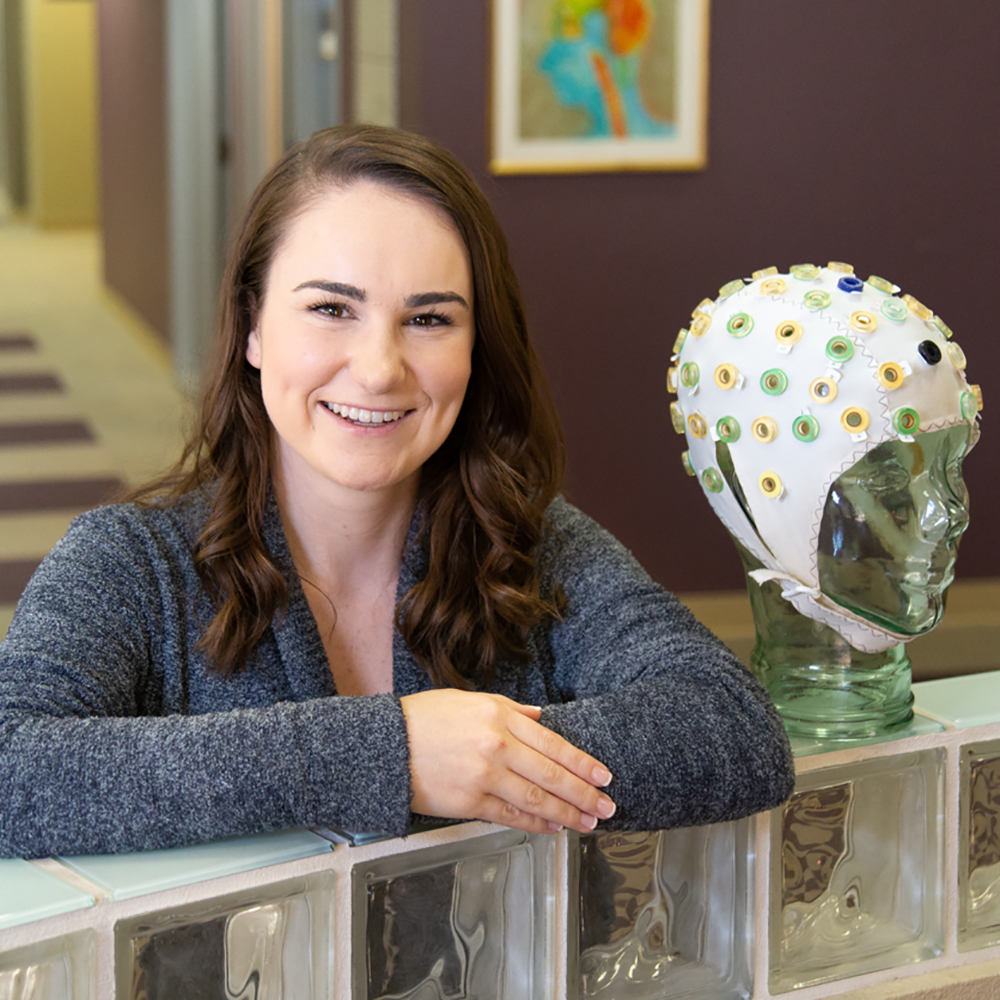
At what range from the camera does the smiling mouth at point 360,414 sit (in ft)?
4.38

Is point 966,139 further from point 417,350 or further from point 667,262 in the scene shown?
point 417,350

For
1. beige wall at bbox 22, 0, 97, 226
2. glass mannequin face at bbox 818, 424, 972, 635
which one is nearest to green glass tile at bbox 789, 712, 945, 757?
glass mannequin face at bbox 818, 424, 972, 635

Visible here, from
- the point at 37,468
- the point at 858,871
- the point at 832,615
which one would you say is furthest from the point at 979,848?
the point at 37,468

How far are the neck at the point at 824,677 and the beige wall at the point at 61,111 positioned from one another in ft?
39.0

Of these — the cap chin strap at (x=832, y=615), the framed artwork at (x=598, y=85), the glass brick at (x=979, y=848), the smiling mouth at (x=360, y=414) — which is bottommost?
the glass brick at (x=979, y=848)

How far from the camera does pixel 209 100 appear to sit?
594cm

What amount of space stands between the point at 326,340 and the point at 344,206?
132 millimetres

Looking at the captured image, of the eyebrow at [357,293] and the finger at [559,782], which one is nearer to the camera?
the finger at [559,782]

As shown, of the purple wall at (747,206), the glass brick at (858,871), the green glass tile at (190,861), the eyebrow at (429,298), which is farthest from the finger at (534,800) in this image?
the purple wall at (747,206)

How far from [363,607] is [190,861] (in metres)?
0.50

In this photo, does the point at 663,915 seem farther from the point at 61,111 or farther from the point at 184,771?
the point at 61,111

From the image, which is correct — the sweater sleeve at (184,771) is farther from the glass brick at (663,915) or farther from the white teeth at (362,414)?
the white teeth at (362,414)

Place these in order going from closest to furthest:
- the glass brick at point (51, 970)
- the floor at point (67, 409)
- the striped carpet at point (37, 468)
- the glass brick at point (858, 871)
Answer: the glass brick at point (51, 970) → the glass brick at point (858, 871) → the striped carpet at point (37, 468) → the floor at point (67, 409)

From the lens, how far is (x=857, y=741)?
4.23 ft
